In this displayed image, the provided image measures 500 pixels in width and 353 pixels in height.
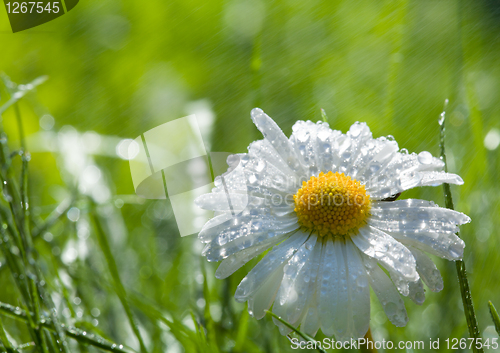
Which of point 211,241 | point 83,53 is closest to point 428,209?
point 211,241

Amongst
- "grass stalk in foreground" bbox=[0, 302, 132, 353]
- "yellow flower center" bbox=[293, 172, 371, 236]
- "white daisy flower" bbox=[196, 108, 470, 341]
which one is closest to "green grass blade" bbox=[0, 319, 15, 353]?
"grass stalk in foreground" bbox=[0, 302, 132, 353]

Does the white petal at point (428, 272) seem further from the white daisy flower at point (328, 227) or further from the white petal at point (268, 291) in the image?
the white petal at point (268, 291)

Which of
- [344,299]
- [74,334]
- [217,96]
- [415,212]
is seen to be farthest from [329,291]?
[217,96]

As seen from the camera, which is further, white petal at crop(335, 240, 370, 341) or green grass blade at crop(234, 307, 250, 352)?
green grass blade at crop(234, 307, 250, 352)

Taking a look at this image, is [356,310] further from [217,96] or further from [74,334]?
[217,96]

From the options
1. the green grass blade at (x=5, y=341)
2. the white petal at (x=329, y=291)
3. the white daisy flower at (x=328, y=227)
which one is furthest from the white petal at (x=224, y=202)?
the green grass blade at (x=5, y=341)

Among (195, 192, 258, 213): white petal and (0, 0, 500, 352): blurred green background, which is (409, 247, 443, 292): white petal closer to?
(195, 192, 258, 213): white petal
